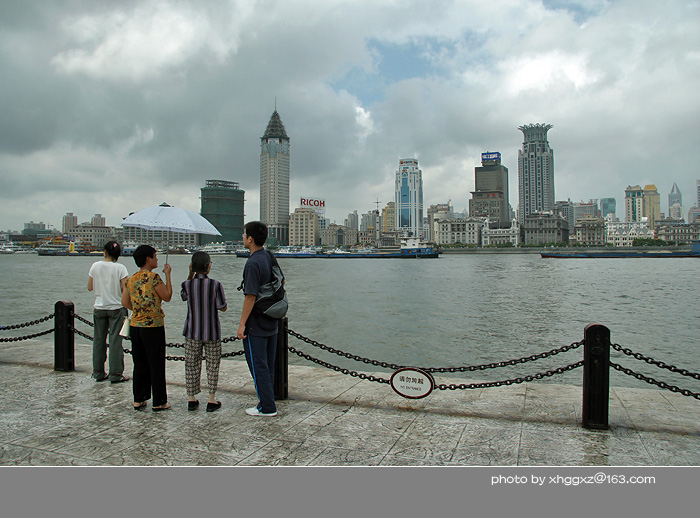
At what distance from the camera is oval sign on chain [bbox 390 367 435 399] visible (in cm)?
473

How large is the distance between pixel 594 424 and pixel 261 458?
118 inches

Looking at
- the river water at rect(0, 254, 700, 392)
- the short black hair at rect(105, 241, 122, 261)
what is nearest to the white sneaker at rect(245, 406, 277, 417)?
the short black hair at rect(105, 241, 122, 261)

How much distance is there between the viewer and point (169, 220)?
5.95 meters

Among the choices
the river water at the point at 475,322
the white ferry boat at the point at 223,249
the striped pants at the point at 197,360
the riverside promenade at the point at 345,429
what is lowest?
the river water at the point at 475,322

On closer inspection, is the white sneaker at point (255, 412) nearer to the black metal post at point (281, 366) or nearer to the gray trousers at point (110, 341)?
the black metal post at point (281, 366)

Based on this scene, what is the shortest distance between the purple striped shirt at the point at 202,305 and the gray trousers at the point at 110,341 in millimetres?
1783

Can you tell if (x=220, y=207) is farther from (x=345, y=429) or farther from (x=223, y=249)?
(x=345, y=429)

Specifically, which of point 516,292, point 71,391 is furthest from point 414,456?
point 516,292

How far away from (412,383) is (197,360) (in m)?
2.20

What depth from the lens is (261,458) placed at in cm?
351

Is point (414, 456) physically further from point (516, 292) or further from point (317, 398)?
point (516, 292)

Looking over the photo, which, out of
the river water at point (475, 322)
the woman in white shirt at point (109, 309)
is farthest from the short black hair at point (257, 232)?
the river water at point (475, 322)

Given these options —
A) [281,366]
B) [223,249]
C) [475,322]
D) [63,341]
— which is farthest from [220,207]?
[281,366]

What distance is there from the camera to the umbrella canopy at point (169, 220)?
589 cm
